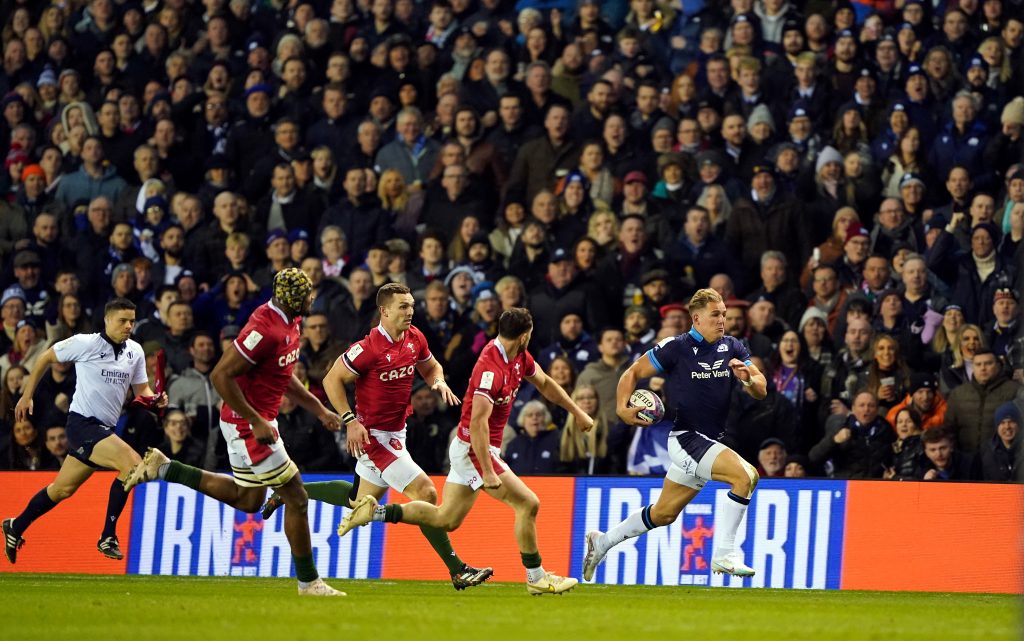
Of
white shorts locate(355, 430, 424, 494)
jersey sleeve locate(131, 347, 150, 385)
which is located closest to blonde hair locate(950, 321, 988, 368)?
white shorts locate(355, 430, 424, 494)

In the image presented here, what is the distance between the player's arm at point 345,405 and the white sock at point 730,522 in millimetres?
2951

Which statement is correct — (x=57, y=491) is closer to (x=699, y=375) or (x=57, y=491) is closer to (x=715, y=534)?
(x=699, y=375)

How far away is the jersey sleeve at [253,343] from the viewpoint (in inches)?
453

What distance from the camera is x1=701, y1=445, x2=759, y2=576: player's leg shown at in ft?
42.1

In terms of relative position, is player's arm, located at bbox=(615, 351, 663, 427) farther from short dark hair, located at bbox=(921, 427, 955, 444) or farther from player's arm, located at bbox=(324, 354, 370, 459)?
short dark hair, located at bbox=(921, 427, 955, 444)

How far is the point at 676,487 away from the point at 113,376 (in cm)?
520

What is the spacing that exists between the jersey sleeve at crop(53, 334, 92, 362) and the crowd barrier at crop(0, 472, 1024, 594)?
262cm

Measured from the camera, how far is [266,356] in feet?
38.3

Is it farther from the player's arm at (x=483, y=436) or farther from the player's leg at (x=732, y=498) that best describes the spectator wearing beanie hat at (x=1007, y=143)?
the player's arm at (x=483, y=436)

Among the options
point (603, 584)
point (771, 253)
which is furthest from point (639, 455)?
point (771, 253)

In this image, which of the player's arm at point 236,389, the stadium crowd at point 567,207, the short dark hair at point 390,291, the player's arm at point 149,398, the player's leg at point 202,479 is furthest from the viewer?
the stadium crowd at point 567,207

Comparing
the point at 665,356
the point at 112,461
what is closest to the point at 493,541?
the point at 665,356

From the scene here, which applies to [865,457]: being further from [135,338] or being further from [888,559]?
[135,338]

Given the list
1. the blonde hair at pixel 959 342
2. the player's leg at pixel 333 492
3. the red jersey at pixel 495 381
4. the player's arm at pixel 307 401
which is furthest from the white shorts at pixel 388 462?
the blonde hair at pixel 959 342
